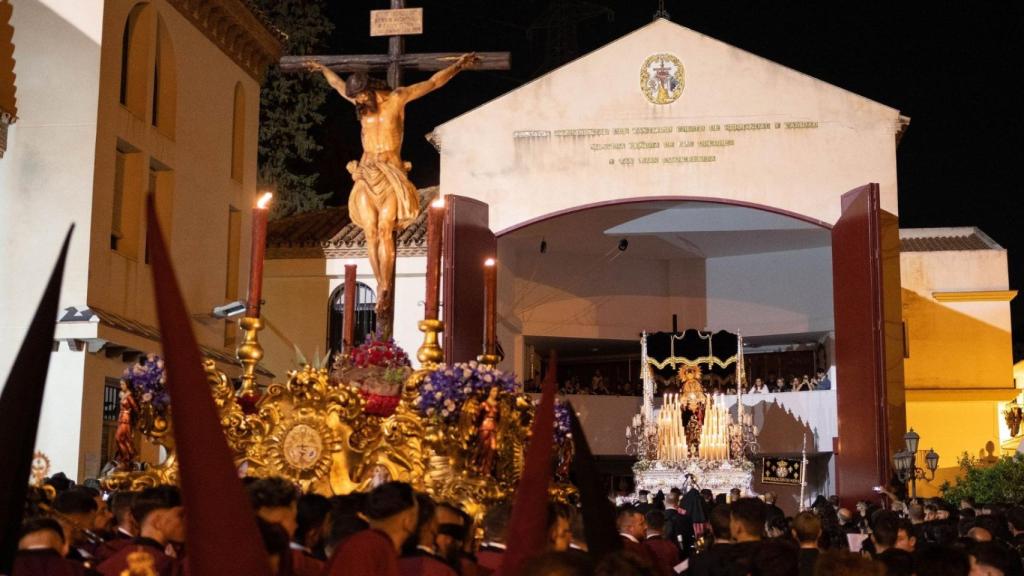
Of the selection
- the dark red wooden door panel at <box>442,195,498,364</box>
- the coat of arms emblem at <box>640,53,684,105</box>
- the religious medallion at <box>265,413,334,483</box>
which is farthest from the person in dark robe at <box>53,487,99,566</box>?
the coat of arms emblem at <box>640,53,684,105</box>

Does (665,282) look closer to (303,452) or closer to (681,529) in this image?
(681,529)

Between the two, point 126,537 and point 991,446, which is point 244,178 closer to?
point 991,446

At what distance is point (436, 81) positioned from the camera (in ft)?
35.8

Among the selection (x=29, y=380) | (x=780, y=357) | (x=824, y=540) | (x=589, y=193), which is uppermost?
(x=589, y=193)

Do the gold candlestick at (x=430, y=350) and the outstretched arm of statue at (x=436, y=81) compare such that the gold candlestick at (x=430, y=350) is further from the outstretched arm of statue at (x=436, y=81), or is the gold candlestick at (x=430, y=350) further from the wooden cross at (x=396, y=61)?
the wooden cross at (x=396, y=61)

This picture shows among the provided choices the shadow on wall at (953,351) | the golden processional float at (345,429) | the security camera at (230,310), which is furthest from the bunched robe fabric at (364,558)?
the shadow on wall at (953,351)

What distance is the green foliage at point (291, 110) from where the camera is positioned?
2962 centimetres

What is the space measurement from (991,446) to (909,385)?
199 cm

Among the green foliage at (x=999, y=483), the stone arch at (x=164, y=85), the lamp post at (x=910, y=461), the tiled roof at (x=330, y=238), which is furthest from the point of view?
the tiled roof at (x=330, y=238)

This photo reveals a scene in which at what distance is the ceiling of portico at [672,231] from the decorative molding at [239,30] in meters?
5.86

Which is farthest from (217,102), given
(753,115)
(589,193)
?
(753,115)

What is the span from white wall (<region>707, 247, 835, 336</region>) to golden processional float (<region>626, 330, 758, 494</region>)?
1.28 metres

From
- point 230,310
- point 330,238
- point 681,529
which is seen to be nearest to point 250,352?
point 681,529

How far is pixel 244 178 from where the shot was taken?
23656mm
